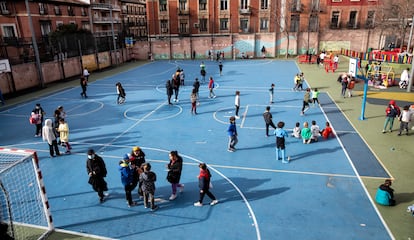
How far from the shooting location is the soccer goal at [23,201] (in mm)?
8953

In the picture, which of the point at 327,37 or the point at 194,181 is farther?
the point at 327,37

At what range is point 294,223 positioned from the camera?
9.30 m

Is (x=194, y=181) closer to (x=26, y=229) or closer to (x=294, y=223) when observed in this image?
(x=294, y=223)

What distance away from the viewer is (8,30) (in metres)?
40.5

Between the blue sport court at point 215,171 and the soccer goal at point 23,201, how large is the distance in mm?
485

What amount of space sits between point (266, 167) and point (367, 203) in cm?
395

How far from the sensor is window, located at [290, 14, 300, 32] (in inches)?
2084

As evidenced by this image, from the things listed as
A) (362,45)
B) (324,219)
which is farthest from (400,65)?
(324,219)

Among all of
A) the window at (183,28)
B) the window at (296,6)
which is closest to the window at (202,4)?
the window at (183,28)

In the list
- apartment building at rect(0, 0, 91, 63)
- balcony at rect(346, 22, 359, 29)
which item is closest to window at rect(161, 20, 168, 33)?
apartment building at rect(0, 0, 91, 63)

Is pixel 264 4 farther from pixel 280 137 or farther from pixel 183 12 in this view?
pixel 280 137

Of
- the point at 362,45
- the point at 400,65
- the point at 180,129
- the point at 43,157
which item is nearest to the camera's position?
the point at 43,157

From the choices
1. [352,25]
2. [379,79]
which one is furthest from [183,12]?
[379,79]

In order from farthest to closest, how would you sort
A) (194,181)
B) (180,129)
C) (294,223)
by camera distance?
(180,129) < (194,181) < (294,223)
